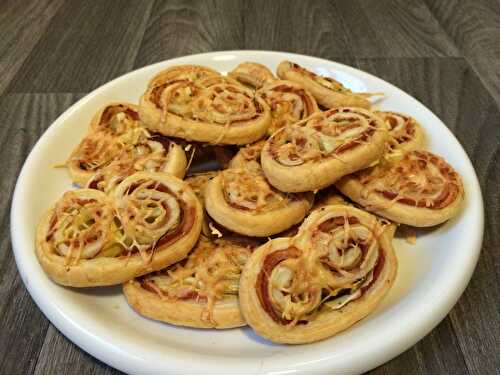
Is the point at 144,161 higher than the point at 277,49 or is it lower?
higher

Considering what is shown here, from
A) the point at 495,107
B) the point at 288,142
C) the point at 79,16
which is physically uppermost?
the point at 288,142

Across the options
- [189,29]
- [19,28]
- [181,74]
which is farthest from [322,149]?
[19,28]

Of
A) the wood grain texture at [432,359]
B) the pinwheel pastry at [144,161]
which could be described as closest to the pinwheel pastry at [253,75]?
the pinwheel pastry at [144,161]

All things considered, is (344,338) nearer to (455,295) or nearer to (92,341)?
(455,295)

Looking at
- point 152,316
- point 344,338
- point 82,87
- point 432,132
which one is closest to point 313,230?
point 344,338

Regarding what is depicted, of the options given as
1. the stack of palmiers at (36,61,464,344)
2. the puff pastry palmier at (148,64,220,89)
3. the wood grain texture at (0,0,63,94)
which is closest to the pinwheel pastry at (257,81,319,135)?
the stack of palmiers at (36,61,464,344)

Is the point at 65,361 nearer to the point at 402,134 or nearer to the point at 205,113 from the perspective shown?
the point at 205,113

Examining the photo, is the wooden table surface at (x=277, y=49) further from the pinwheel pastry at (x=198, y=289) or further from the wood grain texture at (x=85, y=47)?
the pinwheel pastry at (x=198, y=289)
